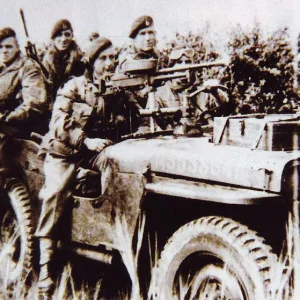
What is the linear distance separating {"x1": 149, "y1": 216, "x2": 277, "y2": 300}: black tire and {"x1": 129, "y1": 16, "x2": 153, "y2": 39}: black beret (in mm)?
1477

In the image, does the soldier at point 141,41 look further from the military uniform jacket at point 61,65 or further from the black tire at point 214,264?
the black tire at point 214,264

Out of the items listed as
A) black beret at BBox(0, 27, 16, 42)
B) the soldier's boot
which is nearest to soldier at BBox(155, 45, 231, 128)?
the soldier's boot

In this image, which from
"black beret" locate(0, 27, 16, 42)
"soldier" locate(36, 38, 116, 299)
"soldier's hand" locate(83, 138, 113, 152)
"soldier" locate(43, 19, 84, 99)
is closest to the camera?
"soldier's hand" locate(83, 138, 113, 152)

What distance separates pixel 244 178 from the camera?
2889 mm

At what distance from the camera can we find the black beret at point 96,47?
4.18 metres

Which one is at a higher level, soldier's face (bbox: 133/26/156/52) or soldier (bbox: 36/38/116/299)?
soldier's face (bbox: 133/26/156/52)

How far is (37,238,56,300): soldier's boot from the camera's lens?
163 inches

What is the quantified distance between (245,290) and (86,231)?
1.30 m

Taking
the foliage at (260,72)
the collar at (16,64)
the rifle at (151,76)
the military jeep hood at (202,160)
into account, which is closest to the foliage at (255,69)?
the foliage at (260,72)

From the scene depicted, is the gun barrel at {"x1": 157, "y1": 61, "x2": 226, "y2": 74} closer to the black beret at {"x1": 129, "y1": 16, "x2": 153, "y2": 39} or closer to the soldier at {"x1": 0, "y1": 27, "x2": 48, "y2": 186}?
the black beret at {"x1": 129, "y1": 16, "x2": 153, "y2": 39}

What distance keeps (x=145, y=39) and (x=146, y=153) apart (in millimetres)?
958

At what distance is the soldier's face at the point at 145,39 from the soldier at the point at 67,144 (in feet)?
0.64

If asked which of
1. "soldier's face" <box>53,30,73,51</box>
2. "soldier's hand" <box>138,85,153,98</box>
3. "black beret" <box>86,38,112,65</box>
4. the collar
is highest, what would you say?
"soldier's face" <box>53,30,73,51</box>

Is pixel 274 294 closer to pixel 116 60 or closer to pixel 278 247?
pixel 278 247
